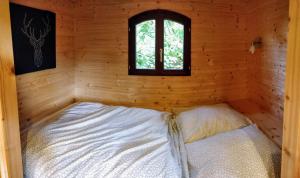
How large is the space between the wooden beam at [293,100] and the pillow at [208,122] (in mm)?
1154

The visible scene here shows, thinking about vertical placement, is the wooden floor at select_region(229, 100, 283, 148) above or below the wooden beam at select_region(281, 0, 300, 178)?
below

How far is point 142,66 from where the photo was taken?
3.41 meters

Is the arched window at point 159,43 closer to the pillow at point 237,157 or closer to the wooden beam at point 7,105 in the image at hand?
the pillow at point 237,157

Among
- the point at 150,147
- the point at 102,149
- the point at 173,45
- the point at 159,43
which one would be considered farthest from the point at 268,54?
the point at 102,149

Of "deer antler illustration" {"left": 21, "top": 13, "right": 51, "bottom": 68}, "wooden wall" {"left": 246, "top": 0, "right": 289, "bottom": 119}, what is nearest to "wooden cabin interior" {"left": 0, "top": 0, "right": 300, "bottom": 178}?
"wooden wall" {"left": 246, "top": 0, "right": 289, "bottom": 119}

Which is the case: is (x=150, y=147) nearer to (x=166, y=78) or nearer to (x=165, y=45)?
(x=166, y=78)

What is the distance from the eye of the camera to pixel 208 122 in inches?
96.0

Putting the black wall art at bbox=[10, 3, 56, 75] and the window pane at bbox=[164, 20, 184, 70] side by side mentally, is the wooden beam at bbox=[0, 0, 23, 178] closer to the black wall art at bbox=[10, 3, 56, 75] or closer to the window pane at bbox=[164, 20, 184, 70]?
the black wall art at bbox=[10, 3, 56, 75]

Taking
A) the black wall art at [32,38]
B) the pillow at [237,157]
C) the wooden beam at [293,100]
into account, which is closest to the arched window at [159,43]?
the black wall art at [32,38]

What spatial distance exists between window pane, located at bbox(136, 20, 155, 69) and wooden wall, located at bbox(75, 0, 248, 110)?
6.0 inches

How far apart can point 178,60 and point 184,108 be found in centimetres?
61

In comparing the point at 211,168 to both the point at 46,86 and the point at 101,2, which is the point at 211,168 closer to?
the point at 46,86

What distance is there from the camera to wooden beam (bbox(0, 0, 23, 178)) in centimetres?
107

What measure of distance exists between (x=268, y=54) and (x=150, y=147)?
160 cm
